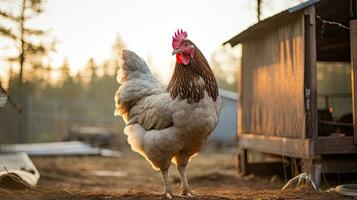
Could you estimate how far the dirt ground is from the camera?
6402mm

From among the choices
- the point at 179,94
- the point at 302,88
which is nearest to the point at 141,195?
the point at 179,94

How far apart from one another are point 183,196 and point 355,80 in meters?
4.25

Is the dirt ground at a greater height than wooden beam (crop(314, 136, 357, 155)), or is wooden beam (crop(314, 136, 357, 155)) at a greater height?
wooden beam (crop(314, 136, 357, 155))

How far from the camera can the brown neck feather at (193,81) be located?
6.28 metres

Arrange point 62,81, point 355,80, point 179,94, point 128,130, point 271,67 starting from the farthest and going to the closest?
point 62,81 < point 271,67 < point 355,80 < point 128,130 < point 179,94

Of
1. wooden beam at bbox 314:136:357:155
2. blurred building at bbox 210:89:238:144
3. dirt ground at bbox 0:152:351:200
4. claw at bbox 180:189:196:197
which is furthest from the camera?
blurred building at bbox 210:89:238:144

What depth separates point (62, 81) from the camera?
41969 mm

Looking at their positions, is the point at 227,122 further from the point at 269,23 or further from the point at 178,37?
the point at 178,37

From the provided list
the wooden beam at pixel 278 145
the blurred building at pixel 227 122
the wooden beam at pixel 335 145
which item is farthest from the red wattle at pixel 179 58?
the blurred building at pixel 227 122

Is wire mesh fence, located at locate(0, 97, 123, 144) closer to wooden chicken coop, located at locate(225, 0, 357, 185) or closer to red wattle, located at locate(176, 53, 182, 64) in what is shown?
wooden chicken coop, located at locate(225, 0, 357, 185)

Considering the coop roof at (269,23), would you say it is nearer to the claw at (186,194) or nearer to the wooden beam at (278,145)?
the wooden beam at (278,145)

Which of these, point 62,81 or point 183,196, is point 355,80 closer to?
point 183,196

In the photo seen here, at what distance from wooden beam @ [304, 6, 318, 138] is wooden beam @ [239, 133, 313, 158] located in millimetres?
294

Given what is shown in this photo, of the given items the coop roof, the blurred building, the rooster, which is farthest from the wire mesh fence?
the rooster
